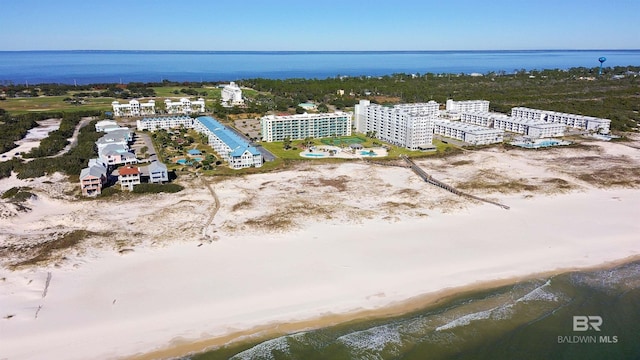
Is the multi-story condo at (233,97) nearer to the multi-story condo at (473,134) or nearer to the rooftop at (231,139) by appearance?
the rooftop at (231,139)

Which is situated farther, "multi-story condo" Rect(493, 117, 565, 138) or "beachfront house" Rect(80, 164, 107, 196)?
"multi-story condo" Rect(493, 117, 565, 138)

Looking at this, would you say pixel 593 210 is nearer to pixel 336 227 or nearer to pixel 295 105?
pixel 336 227

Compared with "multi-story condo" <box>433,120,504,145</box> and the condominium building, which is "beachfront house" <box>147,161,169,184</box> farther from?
the condominium building

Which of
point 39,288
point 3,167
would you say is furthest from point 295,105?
point 39,288

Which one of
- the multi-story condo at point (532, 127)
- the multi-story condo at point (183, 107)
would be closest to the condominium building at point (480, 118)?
the multi-story condo at point (532, 127)

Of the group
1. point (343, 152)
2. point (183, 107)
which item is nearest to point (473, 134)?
point (343, 152)

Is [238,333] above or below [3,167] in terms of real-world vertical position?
below

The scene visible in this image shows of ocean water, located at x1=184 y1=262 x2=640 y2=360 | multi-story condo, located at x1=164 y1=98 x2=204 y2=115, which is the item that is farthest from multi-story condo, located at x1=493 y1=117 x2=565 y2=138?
multi-story condo, located at x1=164 y1=98 x2=204 y2=115

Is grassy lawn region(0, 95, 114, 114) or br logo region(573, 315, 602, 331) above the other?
grassy lawn region(0, 95, 114, 114)
